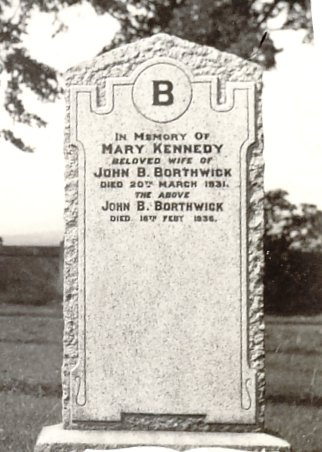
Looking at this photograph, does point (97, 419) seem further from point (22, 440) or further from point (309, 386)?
point (309, 386)

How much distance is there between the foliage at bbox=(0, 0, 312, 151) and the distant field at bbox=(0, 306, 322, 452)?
1609 millimetres

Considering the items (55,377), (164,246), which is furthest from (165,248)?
(55,377)

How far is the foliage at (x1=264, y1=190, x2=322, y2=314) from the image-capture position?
5945 mm

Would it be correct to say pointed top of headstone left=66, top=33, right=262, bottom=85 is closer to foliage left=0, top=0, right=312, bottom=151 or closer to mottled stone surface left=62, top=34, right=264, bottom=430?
mottled stone surface left=62, top=34, right=264, bottom=430

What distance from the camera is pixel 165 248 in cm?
396

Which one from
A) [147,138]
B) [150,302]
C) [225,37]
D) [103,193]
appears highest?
[225,37]

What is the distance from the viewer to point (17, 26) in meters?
5.99

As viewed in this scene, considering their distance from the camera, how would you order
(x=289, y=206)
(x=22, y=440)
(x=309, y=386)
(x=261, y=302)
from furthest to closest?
(x=289, y=206) → (x=309, y=386) → (x=22, y=440) → (x=261, y=302)

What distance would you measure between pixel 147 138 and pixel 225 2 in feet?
7.53

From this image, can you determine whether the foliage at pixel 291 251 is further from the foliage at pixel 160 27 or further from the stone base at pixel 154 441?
the stone base at pixel 154 441

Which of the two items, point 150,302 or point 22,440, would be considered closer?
point 150,302

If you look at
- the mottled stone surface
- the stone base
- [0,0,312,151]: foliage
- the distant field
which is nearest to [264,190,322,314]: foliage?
the distant field

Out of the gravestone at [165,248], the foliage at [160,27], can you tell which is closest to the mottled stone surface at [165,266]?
the gravestone at [165,248]

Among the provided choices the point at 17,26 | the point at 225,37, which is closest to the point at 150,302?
the point at 225,37
